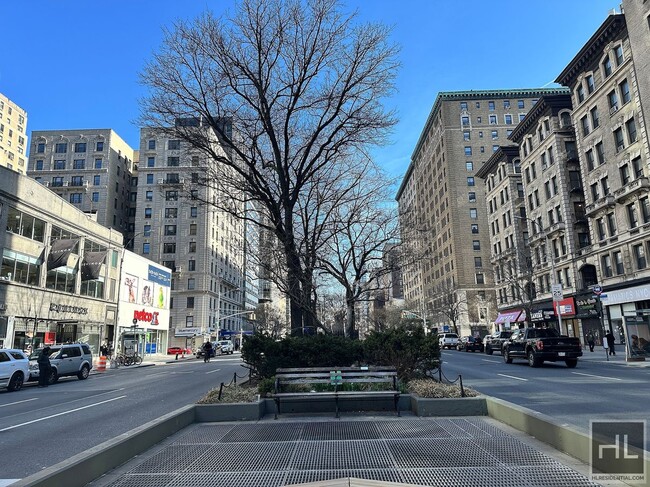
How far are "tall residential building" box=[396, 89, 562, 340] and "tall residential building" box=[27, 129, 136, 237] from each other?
199ft

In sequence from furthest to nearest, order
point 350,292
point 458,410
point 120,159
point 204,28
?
point 120,159 < point 350,292 < point 204,28 < point 458,410

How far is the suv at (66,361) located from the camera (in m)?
22.5

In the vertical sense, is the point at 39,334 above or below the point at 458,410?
above

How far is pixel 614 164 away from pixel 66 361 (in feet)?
137

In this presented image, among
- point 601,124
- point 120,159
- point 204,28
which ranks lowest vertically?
point 204,28

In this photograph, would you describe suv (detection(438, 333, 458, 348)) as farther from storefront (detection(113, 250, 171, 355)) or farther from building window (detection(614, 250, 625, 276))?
storefront (detection(113, 250, 171, 355))

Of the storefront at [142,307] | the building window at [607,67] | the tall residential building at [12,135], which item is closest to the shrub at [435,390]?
the storefront at [142,307]

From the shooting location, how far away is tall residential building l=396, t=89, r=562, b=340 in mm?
82562

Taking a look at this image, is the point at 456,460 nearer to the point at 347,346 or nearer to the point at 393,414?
the point at 393,414

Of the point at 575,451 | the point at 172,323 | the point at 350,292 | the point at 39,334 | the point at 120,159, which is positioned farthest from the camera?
the point at 120,159

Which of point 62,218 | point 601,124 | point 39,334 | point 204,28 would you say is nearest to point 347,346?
point 204,28

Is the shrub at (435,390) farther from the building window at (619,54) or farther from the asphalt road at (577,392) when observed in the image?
the building window at (619,54)

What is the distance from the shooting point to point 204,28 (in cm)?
1434

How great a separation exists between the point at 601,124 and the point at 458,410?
130ft
